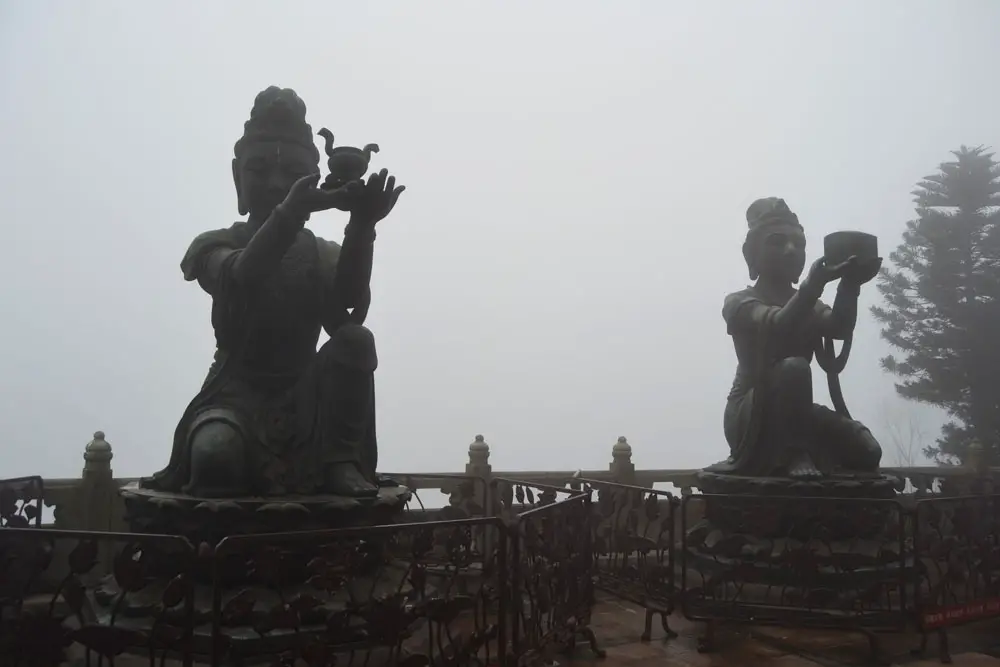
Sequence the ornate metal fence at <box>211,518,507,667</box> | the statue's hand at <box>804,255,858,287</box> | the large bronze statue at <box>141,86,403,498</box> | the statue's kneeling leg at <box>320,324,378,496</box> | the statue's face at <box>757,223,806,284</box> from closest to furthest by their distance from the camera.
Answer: the ornate metal fence at <box>211,518,507,667</box> → the large bronze statue at <box>141,86,403,498</box> → the statue's kneeling leg at <box>320,324,378,496</box> → the statue's hand at <box>804,255,858,287</box> → the statue's face at <box>757,223,806,284</box>

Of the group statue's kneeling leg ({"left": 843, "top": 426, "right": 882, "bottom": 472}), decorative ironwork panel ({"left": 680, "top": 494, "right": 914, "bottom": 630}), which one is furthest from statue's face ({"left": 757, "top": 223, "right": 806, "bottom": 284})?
decorative ironwork panel ({"left": 680, "top": 494, "right": 914, "bottom": 630})

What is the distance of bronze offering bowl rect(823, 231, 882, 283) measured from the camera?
541cm

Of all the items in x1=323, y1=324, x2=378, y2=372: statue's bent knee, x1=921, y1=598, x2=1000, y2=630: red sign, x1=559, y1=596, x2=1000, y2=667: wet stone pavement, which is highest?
x1=323, y1=324, x2=378, y2=372: statue's bent knee

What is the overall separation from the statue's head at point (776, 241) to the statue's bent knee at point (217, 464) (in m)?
4.44

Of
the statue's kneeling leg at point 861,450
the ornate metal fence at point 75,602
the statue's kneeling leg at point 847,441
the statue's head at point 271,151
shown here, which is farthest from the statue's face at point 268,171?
the statue's kneeling leg at point 861,450

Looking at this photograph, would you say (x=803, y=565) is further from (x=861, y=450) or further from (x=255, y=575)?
(x=255, y=575)

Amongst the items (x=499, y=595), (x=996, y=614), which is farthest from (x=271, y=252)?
(x=996, y=614)

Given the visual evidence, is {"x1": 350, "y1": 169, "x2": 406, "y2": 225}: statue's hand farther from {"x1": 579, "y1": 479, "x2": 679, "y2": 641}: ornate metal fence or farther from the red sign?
the red sign

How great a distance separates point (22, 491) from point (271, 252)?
317 centimetres

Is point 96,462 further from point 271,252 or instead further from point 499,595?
point 499,595

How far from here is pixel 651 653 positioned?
4.46 meters

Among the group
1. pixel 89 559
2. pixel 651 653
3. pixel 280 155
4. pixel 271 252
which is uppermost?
pixel 280 155

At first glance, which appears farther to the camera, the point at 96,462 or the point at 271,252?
the point at 96,462

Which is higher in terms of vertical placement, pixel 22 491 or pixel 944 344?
pixel 944 344
